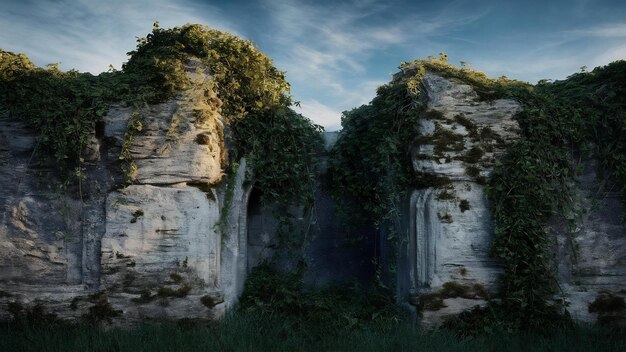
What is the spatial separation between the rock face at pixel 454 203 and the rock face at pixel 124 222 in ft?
7.87

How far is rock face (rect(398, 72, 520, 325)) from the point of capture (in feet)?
17.9

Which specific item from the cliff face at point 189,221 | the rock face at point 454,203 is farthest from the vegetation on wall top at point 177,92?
the rock face at point 454,203

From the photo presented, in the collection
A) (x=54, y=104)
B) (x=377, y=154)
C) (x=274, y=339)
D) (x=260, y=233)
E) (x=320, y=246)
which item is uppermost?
(x=54, y=104)

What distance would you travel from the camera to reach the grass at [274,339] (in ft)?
15.9

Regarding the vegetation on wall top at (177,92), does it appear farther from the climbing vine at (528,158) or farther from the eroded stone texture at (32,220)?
the climbing vine at (528,158)

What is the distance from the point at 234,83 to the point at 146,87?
1102 mm

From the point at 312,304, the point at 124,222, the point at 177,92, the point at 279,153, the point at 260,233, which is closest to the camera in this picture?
the point at 124,222

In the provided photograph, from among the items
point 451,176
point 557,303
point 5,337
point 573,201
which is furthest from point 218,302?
point 573,201

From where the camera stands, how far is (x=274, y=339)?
5.19m

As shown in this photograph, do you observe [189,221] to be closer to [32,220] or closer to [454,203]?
[32,220]

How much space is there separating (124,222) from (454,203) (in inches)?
150

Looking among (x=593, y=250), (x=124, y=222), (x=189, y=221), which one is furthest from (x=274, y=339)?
(x=593, y=250)

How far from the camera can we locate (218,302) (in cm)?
547

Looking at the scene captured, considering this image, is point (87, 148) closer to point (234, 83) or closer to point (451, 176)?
point (234, 83)
